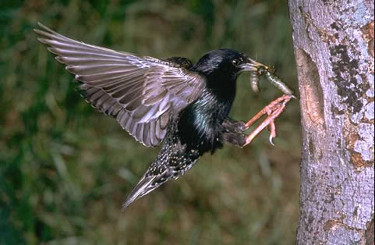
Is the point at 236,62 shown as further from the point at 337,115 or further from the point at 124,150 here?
the point at 124,150

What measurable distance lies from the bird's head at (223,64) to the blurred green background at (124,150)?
1.69 m

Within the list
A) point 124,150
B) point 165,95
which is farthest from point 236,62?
point 124,150

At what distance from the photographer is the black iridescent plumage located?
3129 millimetres

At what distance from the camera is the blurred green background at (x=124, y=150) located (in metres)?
4.92

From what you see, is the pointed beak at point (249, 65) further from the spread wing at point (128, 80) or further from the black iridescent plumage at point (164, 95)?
the spread wing at point (128, 80)

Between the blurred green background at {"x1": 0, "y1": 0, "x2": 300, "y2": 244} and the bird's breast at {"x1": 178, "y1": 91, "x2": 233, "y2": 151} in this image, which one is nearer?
the bird's breast at {"x1": 178, "y1": 91, "x2": 233, "y2": 151}

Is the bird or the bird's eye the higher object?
the bird's eye

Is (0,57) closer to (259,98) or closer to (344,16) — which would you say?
(259,98)

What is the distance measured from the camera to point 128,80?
319 centimetres

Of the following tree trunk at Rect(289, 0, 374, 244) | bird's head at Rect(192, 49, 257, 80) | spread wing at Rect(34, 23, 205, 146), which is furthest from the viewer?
bird's head at Rect(192, 49, 257, 80)

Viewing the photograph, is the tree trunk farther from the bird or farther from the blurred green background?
the blurred green background

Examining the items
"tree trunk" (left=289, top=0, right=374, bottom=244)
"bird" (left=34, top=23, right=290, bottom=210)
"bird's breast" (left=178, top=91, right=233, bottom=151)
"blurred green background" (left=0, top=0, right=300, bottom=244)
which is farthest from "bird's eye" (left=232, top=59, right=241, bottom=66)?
"blurred green background" (left=0, top=0, right=300, bottom=244)

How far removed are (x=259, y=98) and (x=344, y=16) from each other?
2858mm

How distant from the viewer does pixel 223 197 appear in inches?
211
